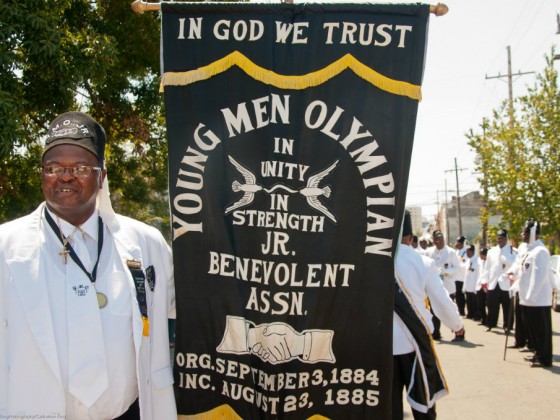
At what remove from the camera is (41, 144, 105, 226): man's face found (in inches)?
112

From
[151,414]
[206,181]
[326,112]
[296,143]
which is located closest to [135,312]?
[151,414]

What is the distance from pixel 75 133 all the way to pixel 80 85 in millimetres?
6291

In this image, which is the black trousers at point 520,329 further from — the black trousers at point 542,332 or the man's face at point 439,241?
the man's face at point 439,241

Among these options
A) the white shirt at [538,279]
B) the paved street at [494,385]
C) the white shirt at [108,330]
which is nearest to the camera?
the white shirt at [108,330]

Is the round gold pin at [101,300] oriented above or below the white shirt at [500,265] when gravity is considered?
above

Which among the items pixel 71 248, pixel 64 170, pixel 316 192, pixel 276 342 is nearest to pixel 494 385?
pixel 276 342

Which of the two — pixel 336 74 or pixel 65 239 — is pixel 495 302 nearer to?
pixel 336 74

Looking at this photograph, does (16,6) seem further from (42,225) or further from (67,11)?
(42,225)

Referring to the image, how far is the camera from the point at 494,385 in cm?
806

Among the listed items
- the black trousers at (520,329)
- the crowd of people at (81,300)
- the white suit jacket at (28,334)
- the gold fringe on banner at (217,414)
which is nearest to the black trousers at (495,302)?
the black trousers at (520,329)

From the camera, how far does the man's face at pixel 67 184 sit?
2838 millimetres

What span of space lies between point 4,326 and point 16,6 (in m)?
5.32

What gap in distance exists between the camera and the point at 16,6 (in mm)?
6801

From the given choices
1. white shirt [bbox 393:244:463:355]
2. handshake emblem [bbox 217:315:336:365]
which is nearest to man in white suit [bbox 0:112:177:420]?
handshake emblem [bbox 217:315:336:365]
